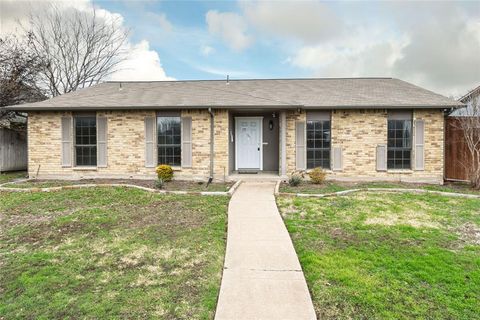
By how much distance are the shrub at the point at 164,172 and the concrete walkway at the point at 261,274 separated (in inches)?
186

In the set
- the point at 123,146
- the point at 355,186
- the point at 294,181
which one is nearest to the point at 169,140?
the point at 123,146

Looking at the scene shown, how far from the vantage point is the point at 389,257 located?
4.59 metres

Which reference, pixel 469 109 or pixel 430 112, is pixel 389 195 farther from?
pixel 469 109

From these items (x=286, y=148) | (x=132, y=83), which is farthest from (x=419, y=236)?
(x=132, y=83)

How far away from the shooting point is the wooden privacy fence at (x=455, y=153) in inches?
437

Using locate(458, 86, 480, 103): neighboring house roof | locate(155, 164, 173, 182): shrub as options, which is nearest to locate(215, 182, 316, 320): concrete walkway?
locate(155, 164, 173, 182): shrub

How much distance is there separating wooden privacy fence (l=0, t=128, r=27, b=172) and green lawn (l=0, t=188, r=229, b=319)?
7853 millimetres

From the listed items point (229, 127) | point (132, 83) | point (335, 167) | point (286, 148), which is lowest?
point (335, 167)

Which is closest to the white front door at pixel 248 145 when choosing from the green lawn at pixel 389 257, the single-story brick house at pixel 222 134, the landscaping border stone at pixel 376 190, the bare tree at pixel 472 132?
the single-story brick house at pixel 222 134

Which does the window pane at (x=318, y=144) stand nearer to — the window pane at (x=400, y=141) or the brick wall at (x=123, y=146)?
the window pane at (x=400, y=141)

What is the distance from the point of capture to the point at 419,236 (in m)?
5.50

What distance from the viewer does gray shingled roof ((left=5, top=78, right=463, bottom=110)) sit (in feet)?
36.1

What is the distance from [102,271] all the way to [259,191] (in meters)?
5.72

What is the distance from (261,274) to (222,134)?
766 centimetres
